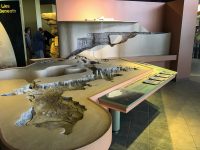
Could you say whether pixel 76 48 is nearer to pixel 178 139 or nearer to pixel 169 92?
pixel 169 92

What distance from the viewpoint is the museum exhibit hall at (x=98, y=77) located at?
153 centimetres

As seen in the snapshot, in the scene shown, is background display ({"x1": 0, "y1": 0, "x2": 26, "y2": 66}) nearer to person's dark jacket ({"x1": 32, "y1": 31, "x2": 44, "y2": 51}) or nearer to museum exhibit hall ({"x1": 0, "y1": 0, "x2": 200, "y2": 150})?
museum exhibit hall ({"x1": 0, "y1": 0, "x2": 200, "y2": 150})

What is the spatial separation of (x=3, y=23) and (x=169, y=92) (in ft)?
13.3

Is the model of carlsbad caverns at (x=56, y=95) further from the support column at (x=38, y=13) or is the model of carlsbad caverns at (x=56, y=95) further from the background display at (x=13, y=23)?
the support column at (x=38, y=13)

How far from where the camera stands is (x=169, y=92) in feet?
15.6

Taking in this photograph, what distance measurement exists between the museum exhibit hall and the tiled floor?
14mm

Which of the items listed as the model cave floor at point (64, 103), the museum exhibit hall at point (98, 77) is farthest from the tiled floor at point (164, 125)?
the model cave floor at point (64, 103)

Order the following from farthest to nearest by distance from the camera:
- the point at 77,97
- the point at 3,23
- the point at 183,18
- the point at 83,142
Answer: the point at 183,18 < the point at 3,23 < the point at 77,97 < the point at 83,142

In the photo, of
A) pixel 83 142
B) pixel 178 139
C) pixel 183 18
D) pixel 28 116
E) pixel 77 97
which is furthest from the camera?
pixel 183 18

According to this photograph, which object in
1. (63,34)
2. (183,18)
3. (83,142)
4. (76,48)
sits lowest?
(83,142)

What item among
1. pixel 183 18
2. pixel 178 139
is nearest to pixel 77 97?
pixel 178 139

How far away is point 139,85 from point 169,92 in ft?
8.18

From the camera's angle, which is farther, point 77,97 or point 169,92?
point 169,92

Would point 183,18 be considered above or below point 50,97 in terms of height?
above
